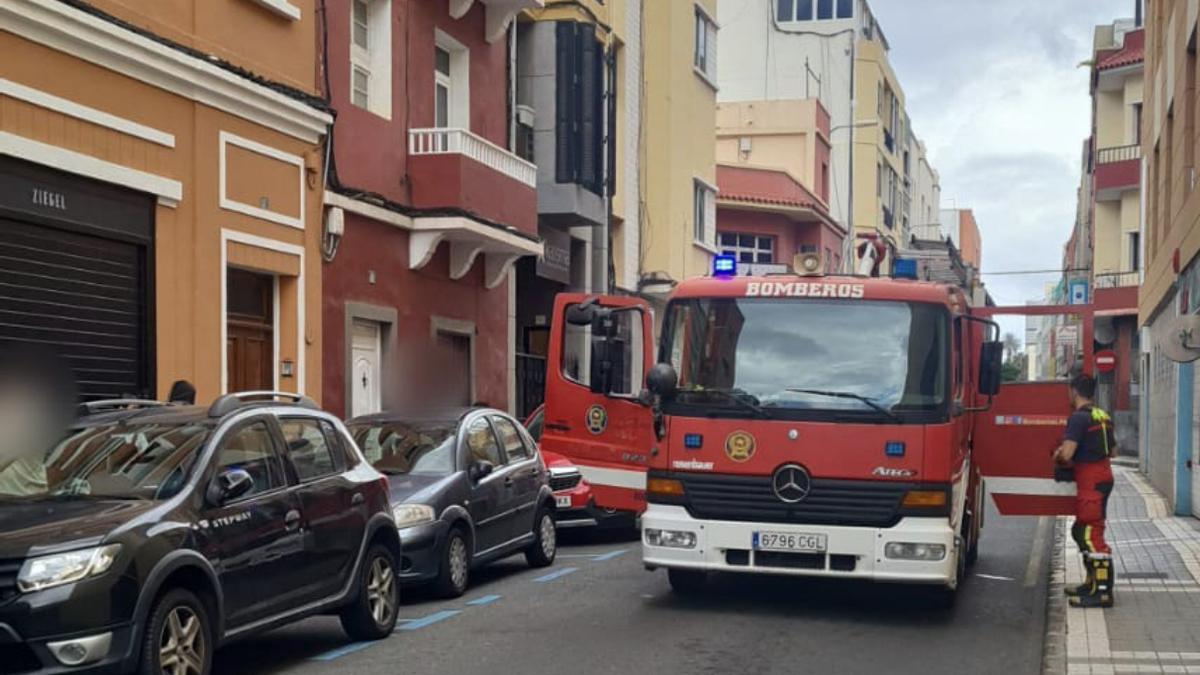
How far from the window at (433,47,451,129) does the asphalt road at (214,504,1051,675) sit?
9.81 m

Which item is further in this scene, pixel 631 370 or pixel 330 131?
pixel 330 131

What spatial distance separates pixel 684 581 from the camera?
480 inches

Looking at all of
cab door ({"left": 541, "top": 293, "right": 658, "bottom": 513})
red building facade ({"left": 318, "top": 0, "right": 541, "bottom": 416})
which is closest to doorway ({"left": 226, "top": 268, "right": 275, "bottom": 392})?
red building facade ({"left": 318, "top": 0, "right": 541, "bottom": 416})

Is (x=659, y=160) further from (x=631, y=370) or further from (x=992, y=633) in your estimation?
(x=992, y=633)

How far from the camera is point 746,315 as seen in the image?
11.1 m

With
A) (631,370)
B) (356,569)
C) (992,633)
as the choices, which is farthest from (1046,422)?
(356,569)

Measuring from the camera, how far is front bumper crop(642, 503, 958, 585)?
10.4 m

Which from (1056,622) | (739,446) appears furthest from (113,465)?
(1056,622)

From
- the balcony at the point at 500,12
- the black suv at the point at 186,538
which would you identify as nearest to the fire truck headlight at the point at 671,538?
the black suv at the point at 186,538

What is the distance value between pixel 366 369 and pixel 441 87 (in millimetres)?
5048

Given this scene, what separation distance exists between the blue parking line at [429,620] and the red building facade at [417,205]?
23.9ft

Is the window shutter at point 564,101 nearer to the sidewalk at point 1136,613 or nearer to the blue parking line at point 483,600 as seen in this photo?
the sidewalk at point 1136,613

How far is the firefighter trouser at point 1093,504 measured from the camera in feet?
37.1

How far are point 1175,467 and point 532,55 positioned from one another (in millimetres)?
12686
